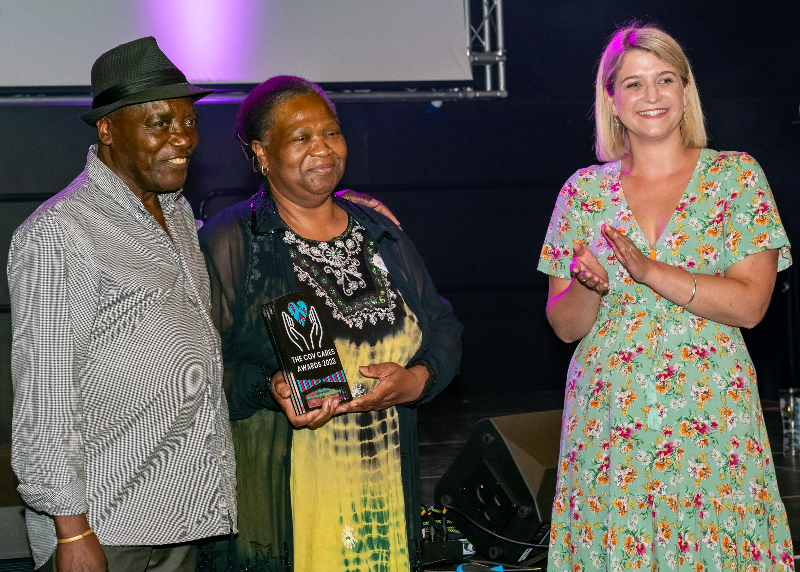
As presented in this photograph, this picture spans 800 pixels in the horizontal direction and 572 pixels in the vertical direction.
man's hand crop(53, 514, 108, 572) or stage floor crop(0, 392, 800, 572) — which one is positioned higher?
man's hand crop(53, 514, 108, 572)

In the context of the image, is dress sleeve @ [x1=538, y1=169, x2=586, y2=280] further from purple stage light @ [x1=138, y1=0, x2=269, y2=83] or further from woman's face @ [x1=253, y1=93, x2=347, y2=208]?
purple stage light @ [x1=138, y1=0, x2=269, y2=83]

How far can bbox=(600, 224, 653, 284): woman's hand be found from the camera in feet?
6.06

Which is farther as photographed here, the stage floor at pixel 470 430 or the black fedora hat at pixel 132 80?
the stage floor at pixel 470 430

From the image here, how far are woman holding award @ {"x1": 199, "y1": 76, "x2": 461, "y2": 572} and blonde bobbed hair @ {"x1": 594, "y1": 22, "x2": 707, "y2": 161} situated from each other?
70 cm

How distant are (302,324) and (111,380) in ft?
1.33

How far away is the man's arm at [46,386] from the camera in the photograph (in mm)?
1459

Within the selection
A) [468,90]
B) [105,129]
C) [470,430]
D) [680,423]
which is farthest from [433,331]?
[468,90]

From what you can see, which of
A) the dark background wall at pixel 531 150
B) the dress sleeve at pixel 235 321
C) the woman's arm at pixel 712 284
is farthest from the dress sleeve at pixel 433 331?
the dark background wall at pixel 531 150

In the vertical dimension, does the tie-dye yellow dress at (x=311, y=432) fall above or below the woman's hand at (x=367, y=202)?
below

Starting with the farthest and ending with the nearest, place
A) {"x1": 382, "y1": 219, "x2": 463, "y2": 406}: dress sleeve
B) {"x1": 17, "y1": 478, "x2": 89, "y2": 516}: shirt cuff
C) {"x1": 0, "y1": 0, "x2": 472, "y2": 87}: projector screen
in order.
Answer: {"x1": 0, "y1": 0, "x2": 472, "y2": 87}: projector screen
{"x1": 382, "y1": 219, "x2": 463, "y2": 406}: dress sleeve
{"x1": 17, "y1": 478, "x2": 89, "y2": 516}: shirt cuff

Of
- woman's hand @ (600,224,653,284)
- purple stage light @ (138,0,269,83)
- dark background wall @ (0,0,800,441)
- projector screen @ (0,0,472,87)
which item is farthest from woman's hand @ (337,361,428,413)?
dark background wall @ (0,0,800,441)

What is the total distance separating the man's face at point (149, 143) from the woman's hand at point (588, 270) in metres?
0.90

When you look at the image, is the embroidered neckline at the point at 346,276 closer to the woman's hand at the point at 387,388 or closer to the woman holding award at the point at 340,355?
the woman holding award at the point at 340,355

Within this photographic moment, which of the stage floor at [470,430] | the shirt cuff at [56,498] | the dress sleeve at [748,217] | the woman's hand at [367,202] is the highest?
the woman's hand at [367,202]
